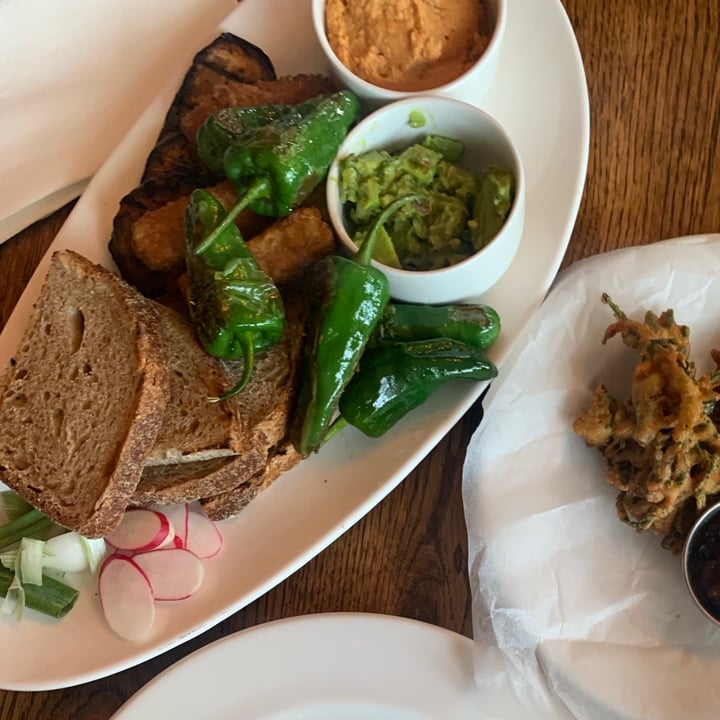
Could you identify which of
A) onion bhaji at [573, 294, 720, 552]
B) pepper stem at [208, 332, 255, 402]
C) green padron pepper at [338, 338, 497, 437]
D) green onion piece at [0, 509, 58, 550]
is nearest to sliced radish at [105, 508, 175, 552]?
green onion piece at [0, 509, 58, 550]

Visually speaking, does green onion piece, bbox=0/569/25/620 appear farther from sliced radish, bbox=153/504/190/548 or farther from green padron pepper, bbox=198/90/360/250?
green padron pepper, bbox=198/90/360/250

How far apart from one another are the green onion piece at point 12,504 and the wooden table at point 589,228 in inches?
12.4

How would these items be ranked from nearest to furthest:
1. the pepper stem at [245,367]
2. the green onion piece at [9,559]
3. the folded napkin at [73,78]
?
the pepper stem at [245,367] < the green onion piece at [9,559] < the folded napkin at [73,78]

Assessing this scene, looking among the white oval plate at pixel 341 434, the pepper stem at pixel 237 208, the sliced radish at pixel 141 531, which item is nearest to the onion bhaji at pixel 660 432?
the white oval plate at pixel 341 434

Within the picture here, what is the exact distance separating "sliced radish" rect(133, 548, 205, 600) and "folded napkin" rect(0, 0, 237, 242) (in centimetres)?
64

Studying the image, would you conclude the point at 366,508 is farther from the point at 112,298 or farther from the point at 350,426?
the point at 112,298

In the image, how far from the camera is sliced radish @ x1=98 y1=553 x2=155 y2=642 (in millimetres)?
1328

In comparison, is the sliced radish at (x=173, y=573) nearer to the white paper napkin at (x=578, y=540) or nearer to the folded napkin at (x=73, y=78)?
the white paper napkin at (x=578, y=540)

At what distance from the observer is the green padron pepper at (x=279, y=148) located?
130cm

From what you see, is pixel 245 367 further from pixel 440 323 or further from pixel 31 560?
pixel 31 560

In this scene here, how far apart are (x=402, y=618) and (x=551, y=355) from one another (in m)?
0.48

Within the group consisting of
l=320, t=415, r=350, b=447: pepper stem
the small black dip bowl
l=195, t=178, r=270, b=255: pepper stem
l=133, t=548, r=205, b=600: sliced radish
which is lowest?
the small black dip bowl

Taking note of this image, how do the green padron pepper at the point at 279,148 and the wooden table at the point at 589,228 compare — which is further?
the wooden table at the point at 589,228

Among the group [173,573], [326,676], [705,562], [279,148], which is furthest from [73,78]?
[705,562]
